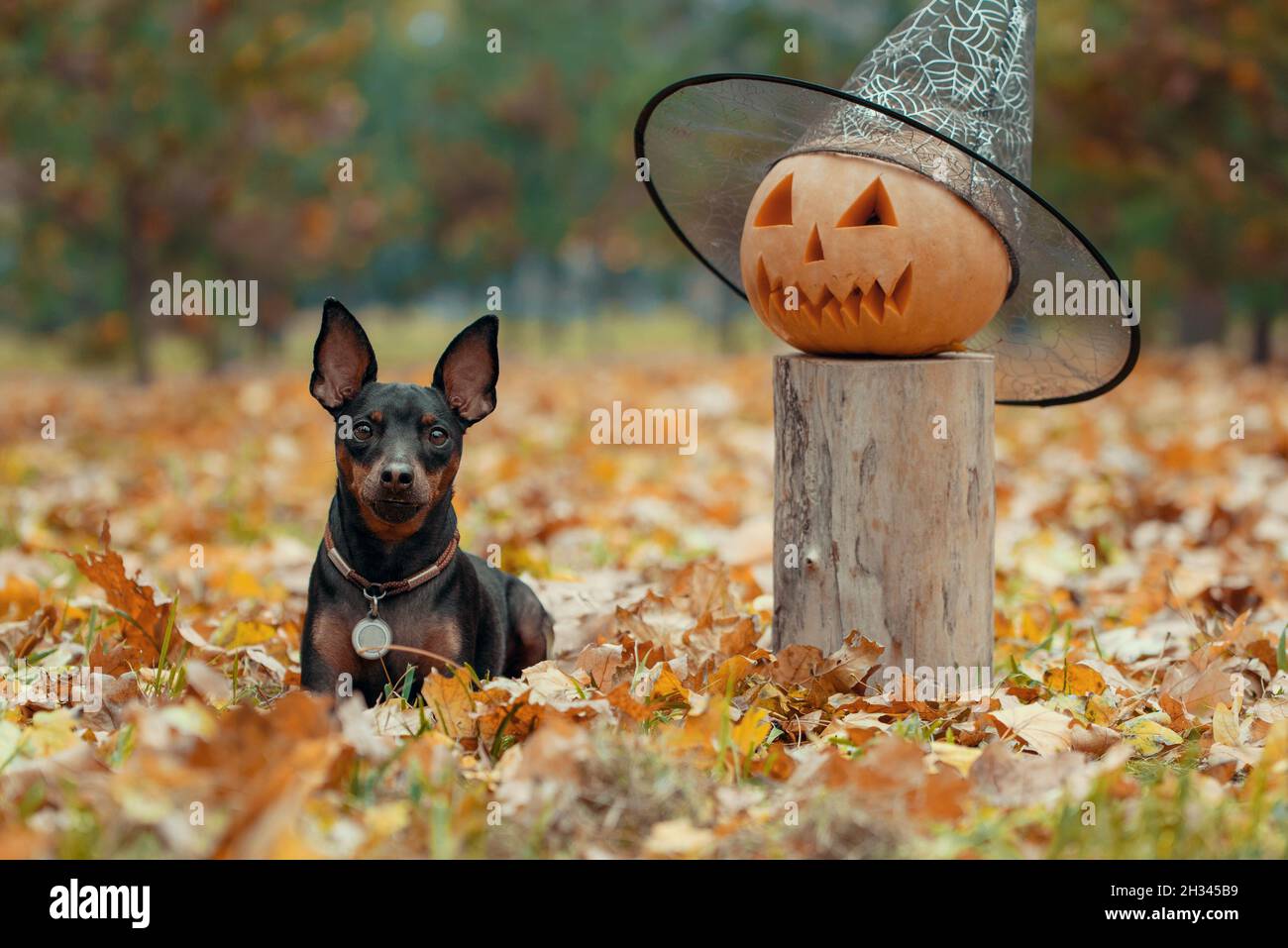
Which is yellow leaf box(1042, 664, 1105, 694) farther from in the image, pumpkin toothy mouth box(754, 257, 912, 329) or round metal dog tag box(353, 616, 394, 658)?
round metal dog tag box(353, 616, 394, 658)

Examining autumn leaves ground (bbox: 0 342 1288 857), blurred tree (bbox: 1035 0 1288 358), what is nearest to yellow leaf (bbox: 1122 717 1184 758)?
autumn leaves ground (bbox: 0 342 1288 857)

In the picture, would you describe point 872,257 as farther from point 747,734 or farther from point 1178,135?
point 1178,135

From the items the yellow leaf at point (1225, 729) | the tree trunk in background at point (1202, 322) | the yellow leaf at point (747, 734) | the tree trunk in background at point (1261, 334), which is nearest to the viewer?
the yellow leaf at point (747, 734)

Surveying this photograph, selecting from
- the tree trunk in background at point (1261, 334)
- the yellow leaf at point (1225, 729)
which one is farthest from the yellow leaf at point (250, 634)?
the tree trunk in background at point (1261, 334)

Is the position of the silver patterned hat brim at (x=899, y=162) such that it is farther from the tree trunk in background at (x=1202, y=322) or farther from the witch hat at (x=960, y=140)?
the tree trunk in background at (x=1202, y=322)

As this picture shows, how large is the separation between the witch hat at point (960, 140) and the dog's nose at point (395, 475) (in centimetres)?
126

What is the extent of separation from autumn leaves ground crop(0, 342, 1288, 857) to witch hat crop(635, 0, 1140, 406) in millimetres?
871

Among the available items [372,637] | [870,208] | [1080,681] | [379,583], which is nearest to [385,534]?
[379,583]

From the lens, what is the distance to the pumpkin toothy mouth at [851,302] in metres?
3.32

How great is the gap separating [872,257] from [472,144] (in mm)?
23106

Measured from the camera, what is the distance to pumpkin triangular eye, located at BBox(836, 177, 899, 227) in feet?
10.8

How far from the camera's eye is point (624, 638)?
351 cm
